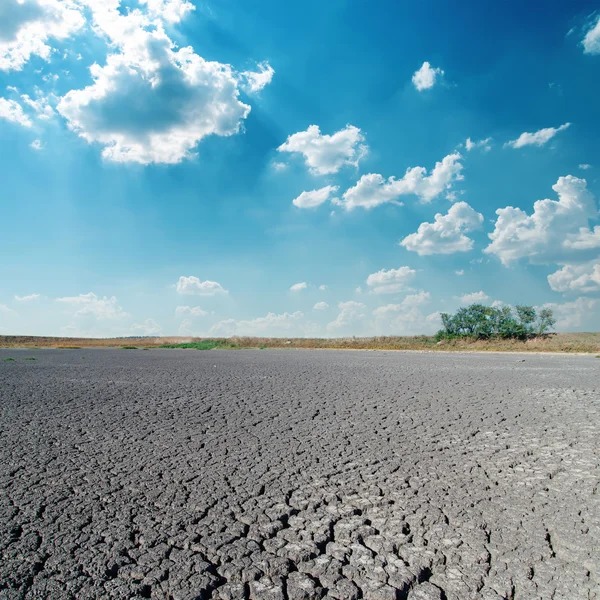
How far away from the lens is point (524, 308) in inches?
1339

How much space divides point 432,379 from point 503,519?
582cm

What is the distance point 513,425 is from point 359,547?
315cm

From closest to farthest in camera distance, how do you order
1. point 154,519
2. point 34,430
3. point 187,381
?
point 154,519, point 34,430, point 187,381

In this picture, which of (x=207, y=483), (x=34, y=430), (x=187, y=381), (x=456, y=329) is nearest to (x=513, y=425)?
(x=207, y=483)

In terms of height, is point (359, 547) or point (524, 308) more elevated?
point (524, 308)

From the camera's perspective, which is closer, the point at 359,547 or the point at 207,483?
the point at 359,547

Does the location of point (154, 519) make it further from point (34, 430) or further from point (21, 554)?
point (34, 430)

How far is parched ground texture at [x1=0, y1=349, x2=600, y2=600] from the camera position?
71.4 inches

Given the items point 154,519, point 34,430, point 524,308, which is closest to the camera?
point 154,519

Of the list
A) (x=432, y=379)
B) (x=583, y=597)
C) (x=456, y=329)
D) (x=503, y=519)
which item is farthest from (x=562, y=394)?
(x=456, y=329)

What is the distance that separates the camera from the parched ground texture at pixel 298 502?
1814mm

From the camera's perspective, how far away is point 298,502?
253 cm

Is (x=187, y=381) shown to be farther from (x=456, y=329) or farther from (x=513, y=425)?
(x=456, y=329)

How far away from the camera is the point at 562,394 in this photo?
664 cm
